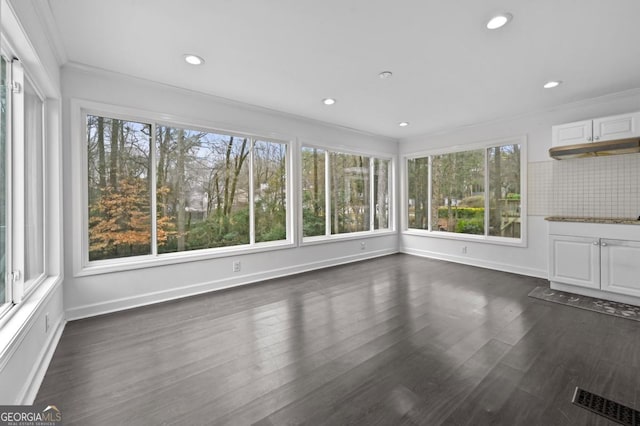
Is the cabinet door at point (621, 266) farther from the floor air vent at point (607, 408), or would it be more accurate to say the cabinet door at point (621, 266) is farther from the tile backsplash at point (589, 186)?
the floor air vent at point (607, 408)

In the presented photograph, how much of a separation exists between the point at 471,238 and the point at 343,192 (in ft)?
8.59

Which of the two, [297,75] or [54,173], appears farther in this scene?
[297,75]

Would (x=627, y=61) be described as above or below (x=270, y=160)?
above

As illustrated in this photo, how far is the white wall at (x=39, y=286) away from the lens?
165 centimetres

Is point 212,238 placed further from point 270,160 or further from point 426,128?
point 426,128

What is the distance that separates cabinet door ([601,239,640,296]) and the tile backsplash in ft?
2.35

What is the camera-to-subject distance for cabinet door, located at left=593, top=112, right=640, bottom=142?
11.1ft

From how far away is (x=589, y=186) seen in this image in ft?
13.3

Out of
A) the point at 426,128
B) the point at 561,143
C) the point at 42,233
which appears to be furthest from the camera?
the point at 426,128

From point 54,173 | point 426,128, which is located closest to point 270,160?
point 54,173

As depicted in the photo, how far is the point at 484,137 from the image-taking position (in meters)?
5.22

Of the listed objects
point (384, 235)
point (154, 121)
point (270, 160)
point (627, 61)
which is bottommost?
point (384, 235)

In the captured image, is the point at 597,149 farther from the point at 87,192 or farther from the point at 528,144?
the point at 87,192

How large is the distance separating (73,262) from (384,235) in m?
5.31
